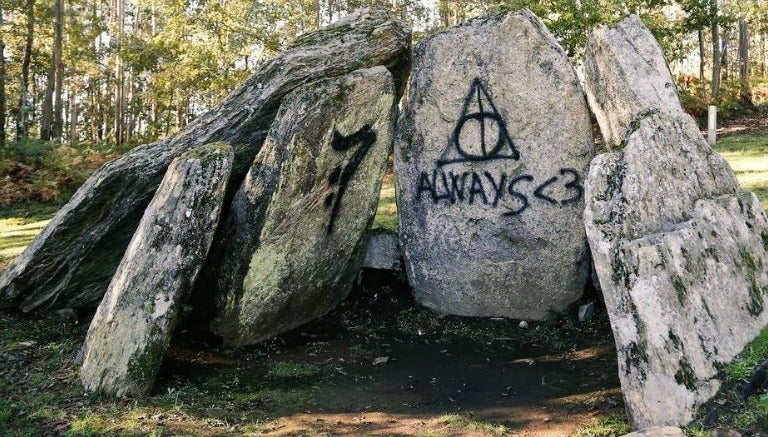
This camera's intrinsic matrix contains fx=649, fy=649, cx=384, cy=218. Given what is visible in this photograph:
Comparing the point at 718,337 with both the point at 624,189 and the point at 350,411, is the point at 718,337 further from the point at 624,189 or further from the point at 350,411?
the point at 350,411

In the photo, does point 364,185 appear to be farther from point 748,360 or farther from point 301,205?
point 748,360

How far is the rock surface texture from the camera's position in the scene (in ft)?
14.8

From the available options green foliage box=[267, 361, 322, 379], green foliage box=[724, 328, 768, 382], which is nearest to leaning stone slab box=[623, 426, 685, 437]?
green foliage box=[724, 328, 768, 382]

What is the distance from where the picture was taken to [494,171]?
809cm

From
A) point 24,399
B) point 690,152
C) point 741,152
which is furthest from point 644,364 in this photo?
point 741,152

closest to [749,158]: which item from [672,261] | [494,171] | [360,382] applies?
[494,171]

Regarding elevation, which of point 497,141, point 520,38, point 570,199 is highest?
point 520,38

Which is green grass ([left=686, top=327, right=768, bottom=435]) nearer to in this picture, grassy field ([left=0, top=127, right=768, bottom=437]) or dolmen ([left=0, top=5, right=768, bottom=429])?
grassy field ([left=0, top=127, right=768, bottom=437])

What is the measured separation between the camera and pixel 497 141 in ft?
26.5

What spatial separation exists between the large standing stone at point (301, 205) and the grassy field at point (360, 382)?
455 mm

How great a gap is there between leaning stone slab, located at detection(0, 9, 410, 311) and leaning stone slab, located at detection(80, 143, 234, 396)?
156 cm

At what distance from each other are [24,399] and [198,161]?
2.62 metres

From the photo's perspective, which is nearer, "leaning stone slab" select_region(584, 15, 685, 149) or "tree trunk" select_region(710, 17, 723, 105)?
"leaning stone slab" select_region(584, 15, 685, 149)

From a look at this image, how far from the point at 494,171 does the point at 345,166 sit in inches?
73.4
